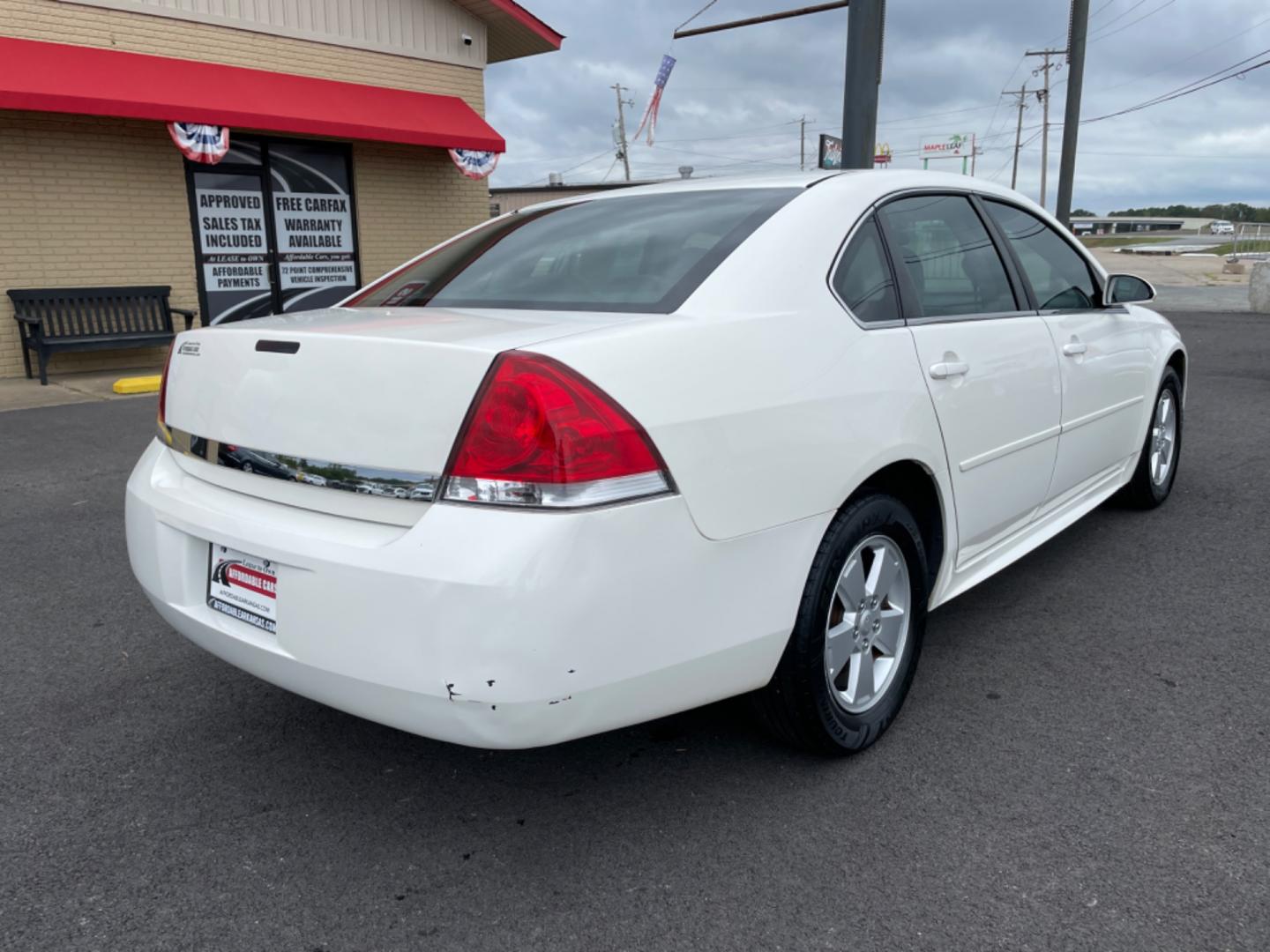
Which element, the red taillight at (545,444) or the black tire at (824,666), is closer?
the red taillight at (545,444)

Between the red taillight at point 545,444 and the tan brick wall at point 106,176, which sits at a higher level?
the tan brick wall at point 106,176

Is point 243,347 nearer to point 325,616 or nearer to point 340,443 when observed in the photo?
point 340,443

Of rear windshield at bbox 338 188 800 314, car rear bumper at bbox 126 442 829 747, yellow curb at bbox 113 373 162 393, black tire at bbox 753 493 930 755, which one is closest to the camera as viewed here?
car rear bumper at bbox 126 442 829 747

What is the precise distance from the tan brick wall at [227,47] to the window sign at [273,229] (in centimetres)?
94

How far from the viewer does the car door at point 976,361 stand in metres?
2.95

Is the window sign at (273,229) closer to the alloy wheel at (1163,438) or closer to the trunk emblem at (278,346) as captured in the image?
the alloy wheel at (1163,438)

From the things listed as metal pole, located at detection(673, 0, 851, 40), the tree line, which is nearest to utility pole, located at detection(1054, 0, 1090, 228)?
metal pole, located at detection(673, 0, 851, 40)

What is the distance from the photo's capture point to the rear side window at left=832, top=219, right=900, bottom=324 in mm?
2711

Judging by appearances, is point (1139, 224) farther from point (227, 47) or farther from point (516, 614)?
point (516, 614)

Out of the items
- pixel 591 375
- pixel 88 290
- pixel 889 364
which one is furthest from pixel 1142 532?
pixel 88 290

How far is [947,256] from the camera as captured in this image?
3285mm

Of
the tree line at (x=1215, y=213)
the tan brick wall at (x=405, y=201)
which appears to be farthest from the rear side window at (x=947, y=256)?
the tree line at (x=1215, y=213)

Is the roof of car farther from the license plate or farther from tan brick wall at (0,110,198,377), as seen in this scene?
tan brick wall at (0,110,198,377)

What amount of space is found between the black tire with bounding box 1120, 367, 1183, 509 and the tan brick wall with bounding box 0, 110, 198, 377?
10.5 m
